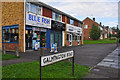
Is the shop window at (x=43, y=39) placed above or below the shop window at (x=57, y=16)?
below

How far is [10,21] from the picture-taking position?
1355 cm

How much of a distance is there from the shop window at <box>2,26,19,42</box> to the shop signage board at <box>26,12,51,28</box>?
195 centimetres

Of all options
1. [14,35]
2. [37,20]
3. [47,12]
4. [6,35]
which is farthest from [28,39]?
[47,12]

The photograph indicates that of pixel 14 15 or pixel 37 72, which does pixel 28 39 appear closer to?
pixel 14 15

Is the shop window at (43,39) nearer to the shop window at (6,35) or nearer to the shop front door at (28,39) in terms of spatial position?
the shop front door at (28,39)

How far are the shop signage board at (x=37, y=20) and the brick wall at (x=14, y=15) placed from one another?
83 centimetres

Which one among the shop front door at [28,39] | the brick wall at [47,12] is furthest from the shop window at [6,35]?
the brick wall at [47,12]

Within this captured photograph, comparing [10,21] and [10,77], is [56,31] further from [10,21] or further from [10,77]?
[10,77]

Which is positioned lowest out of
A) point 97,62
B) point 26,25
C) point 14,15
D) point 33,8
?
point 97,62

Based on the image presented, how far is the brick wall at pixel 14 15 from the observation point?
1226 centimetres

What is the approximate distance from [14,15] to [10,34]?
2.51 meters

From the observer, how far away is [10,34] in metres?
13.6

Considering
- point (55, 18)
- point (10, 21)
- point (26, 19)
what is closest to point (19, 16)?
point (26, 19)

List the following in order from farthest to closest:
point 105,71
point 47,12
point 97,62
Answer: point 47,12 → point 97,62 → point 105,71
